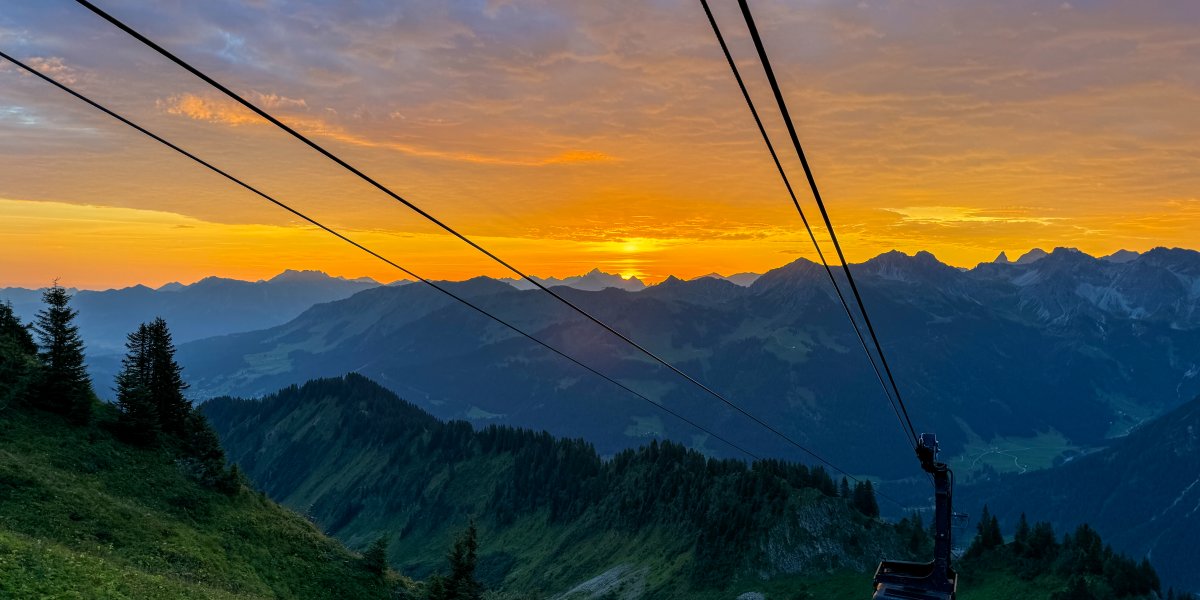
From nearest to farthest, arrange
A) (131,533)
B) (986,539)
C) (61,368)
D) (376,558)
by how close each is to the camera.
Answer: (131,533) < (61,368) < (376,558) < (986,539)

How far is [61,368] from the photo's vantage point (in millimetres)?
63219

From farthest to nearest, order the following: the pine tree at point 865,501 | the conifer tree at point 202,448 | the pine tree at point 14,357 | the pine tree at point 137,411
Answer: the pine tree at point 865,501, the conifer tree at point 202,448, the pine tree at point 137,411, the pine tree at point 14,357

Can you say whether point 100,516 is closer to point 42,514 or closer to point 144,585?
point 42,514

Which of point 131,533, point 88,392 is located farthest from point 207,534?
point 88,392

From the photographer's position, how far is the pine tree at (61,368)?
6262 cm

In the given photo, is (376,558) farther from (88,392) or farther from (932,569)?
(932,569)

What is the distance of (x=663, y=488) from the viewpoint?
593 ft

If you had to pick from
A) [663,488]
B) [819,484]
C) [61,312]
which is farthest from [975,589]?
[61,312]

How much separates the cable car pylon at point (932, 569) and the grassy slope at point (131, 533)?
3684cm

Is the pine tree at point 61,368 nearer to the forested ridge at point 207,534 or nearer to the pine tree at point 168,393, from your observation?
the forested ridge at point 207,534

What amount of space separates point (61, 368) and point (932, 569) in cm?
7416

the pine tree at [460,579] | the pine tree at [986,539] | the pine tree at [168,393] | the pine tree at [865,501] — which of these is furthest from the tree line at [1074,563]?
the pine tree at [168,393]

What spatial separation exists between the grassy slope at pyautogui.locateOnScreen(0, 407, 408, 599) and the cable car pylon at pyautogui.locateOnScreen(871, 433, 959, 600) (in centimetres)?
3684

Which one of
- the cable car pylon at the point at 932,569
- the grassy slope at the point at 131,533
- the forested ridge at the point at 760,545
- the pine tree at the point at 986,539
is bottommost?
the forested ridge at the point at 760,545
